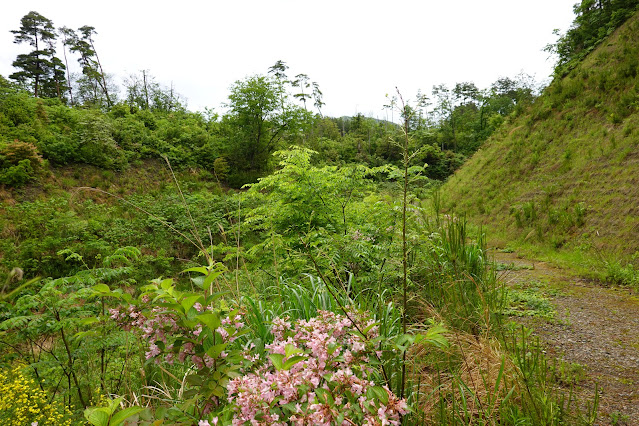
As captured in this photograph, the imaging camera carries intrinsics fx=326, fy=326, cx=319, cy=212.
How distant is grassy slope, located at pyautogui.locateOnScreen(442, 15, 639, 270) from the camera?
20.3 feet

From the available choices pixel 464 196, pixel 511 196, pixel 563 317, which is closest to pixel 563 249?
pixel 511 196

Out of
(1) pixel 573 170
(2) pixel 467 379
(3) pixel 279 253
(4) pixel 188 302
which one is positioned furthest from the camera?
(1) pixel 573 170

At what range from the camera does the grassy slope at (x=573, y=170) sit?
6.19 meters

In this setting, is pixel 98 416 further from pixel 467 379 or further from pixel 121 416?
pixel 467 379

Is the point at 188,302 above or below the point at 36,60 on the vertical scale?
below

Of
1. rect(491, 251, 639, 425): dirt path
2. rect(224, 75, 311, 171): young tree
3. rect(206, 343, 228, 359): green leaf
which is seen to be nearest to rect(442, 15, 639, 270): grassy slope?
rect(491, 251, 639, 425): dirt path

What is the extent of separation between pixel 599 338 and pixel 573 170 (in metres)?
6.68

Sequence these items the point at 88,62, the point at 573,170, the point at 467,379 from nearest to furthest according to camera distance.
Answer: the point at 467,379
the point at 573,170
the point at 88,62

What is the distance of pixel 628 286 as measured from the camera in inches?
169

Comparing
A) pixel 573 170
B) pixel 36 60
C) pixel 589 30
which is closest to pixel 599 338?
pixel 573 170

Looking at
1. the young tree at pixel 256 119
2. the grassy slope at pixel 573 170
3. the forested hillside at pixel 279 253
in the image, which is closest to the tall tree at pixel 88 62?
the forested hillside at pixel 279 253

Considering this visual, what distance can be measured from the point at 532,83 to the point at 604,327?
3730 cm

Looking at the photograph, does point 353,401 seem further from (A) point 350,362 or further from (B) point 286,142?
(B) point 286,142

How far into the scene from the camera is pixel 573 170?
798 centimetres
